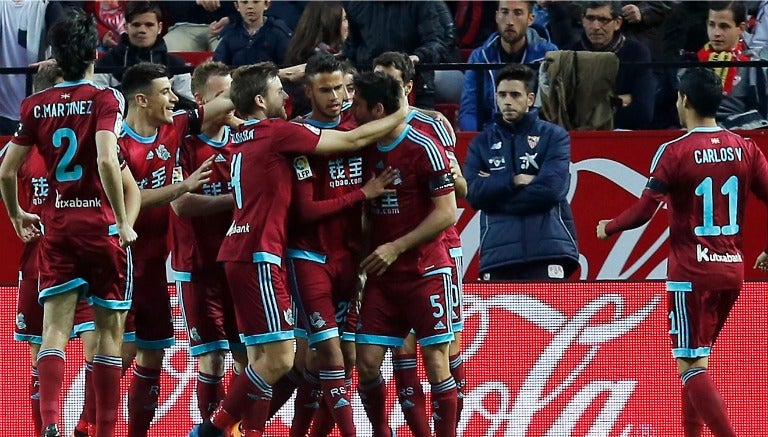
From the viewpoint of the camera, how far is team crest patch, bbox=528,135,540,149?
1112 centimetres

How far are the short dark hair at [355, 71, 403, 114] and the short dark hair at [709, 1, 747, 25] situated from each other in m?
4.33

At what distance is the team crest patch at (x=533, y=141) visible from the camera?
36.5ft

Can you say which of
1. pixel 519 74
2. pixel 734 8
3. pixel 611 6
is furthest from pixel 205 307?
pixel 734 8

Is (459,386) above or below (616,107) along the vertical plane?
below

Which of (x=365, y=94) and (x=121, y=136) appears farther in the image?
(x=121, y=136)

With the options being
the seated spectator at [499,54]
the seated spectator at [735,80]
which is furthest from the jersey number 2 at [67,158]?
the seated spectator at [735,80]

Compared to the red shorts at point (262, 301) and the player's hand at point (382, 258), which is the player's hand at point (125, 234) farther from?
the player's hand at point (382, 258)

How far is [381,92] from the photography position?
867cm

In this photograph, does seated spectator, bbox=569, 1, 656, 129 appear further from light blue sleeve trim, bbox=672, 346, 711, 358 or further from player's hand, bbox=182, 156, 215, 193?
player's hand, bbox=182, 156, 215, 193

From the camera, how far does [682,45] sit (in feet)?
42.5

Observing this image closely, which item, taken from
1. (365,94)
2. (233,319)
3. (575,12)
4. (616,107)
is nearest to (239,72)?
(365,94)

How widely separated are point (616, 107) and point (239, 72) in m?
4.15

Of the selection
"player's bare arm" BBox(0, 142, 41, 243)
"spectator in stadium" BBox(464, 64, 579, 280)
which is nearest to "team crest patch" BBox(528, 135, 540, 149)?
"spectator in stadium" BBox(464, 64, 579, 280)

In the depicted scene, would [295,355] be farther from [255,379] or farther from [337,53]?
[337,53]
